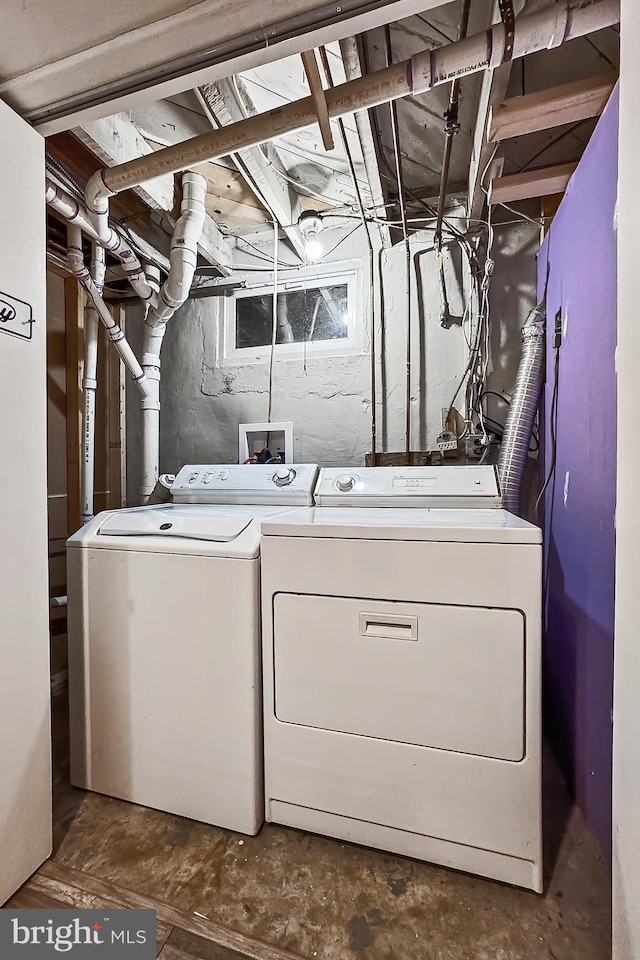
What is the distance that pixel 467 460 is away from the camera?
2.13 meters

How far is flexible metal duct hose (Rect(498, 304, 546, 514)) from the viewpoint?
1.74m

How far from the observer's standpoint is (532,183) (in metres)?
1.61

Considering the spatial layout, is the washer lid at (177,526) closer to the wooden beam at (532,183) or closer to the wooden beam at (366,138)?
the wooden beam at (366,138)

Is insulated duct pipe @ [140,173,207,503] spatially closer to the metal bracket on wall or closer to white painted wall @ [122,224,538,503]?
white painted wall @ [122,224,538,503]

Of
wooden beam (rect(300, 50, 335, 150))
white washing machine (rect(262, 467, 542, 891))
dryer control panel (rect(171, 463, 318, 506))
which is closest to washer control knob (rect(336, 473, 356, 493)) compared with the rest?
dryer control panel (rect(171, 463, 318, 506))

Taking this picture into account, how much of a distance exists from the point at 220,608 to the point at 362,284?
186 centimetres

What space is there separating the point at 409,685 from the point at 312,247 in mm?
2136

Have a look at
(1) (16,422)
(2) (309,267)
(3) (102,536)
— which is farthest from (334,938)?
(2) (309,267)

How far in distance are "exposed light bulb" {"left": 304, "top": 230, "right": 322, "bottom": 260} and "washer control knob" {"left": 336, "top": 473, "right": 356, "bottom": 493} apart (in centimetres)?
131

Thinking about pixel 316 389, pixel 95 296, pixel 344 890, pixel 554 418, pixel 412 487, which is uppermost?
pixel 95 296

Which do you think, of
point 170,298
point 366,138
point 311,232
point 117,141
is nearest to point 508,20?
point 366,138
